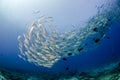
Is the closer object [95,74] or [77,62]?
[77,62]

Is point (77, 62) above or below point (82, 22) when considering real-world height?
below

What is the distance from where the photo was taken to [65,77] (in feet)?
9.05

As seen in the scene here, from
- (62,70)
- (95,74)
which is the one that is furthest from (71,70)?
(95,74)

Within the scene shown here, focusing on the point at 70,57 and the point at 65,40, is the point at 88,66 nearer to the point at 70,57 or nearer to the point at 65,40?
the point at 70,57

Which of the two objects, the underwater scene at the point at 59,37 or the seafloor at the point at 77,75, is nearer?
the underwater scene at the point at 59,37

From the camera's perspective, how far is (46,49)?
2.54m

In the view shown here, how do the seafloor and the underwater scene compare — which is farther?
the seafloor

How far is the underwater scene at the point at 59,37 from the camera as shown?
97.0 inches

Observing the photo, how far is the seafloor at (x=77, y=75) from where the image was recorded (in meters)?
2.73

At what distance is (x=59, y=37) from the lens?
249cm

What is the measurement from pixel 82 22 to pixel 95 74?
615 mm

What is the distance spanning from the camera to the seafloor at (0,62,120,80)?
2732mm

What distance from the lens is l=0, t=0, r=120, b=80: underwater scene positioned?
2.46 m

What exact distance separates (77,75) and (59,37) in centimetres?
49
